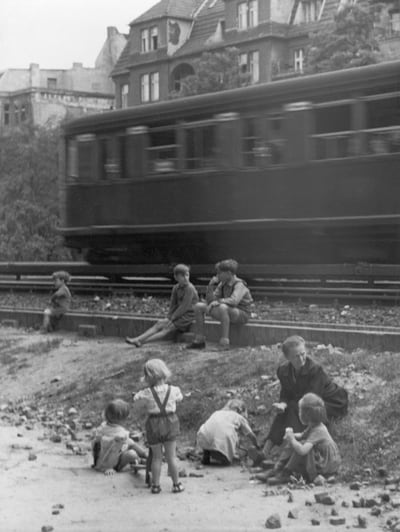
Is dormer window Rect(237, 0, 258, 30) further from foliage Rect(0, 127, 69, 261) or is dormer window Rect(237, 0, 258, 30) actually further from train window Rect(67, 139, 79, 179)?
train window Rect(67, 139, 79, 179)

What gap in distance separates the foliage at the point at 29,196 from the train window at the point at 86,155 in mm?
21472

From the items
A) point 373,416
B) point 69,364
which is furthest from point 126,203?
point 373,416

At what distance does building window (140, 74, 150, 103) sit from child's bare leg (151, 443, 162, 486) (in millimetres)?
53817

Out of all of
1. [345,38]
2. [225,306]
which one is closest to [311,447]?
[225,306]

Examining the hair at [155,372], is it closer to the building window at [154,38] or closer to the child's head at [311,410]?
the child's head at [311,410]

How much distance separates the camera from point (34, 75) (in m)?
78.1

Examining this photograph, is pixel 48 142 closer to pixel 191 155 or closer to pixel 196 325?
pixel 191 155

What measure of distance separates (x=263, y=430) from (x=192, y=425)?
1003 millimetres

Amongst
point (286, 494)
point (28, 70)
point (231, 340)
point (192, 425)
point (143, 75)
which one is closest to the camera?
point (286, 494)

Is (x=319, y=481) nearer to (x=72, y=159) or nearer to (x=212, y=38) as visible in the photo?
(x=72, y=159)

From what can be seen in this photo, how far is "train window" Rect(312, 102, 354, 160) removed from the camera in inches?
725

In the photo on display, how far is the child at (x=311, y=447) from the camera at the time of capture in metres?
9.65

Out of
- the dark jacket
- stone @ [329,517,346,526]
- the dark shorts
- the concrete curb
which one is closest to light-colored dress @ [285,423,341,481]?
the dark jacket

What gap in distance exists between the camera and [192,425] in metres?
11.8
